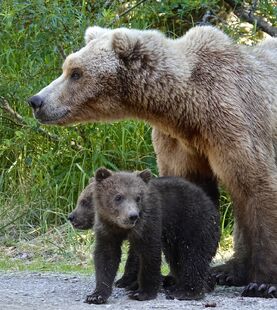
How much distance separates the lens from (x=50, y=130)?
11.4m

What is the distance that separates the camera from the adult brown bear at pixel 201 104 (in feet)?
23.9

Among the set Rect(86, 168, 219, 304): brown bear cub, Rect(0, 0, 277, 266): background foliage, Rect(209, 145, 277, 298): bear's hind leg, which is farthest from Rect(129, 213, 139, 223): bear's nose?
Rect(0, 0, 277, 266): background foliage

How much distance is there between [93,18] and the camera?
11195mm

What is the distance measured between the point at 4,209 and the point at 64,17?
7.30 ft

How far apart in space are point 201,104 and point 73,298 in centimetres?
171

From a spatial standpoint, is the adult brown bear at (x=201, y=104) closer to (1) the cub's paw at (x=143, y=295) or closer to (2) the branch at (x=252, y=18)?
(1) the cub's paw at (x=143, y=295)

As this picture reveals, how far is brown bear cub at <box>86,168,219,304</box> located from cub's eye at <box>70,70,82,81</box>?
98 cm

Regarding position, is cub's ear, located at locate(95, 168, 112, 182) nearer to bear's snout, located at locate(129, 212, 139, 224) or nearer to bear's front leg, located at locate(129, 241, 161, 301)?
bear's snout, located at locate(129, 212, 139, 224)

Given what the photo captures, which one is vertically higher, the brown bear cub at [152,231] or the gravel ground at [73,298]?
the brown bear cub at [152,231]

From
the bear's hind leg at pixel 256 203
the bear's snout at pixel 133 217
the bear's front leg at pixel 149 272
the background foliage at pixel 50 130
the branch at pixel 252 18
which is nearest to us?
the bear's snout at pixel 133 217

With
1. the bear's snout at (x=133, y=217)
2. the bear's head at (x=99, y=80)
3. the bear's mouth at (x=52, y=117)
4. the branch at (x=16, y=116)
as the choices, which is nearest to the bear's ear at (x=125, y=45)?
the bear's head at (x=99, y=80)

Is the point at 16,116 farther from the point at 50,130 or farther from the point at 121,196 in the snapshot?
the point at 121,196

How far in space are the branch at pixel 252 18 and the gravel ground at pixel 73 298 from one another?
4.73 m

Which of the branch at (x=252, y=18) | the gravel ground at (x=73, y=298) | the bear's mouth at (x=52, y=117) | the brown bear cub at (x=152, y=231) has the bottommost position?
the gravel ground at (x=73, y=298)
